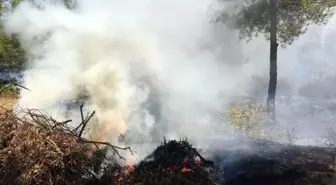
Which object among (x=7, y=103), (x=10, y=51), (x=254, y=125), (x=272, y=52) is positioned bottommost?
(x=7, y=103)

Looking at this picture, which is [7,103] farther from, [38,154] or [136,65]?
[136,65]

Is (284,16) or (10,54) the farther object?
(10,54)

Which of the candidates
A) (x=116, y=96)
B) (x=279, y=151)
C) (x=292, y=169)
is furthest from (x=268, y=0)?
(x=292, y=169)

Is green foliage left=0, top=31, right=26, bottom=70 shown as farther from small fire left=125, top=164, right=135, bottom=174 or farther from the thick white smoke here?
small fire left=125, top=164, right=135, bottom=174

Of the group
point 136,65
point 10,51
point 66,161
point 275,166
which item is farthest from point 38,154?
point 10,51

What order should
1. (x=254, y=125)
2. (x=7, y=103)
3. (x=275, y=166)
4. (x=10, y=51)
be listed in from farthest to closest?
(x=10, y=51)
(x=254, y=125)
(x=7, y=103)
(x=275, y=166)

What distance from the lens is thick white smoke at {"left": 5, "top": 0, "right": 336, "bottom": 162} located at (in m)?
9.86

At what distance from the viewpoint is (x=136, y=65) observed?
12.7m

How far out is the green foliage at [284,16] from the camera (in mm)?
11500

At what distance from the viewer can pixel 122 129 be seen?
8953mm

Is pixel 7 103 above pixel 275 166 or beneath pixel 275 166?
above

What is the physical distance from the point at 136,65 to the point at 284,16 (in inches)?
209

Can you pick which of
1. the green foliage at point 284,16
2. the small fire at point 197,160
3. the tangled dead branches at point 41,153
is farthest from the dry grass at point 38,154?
the green foliage at point 284,16

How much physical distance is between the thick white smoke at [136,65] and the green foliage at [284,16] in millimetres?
1170
